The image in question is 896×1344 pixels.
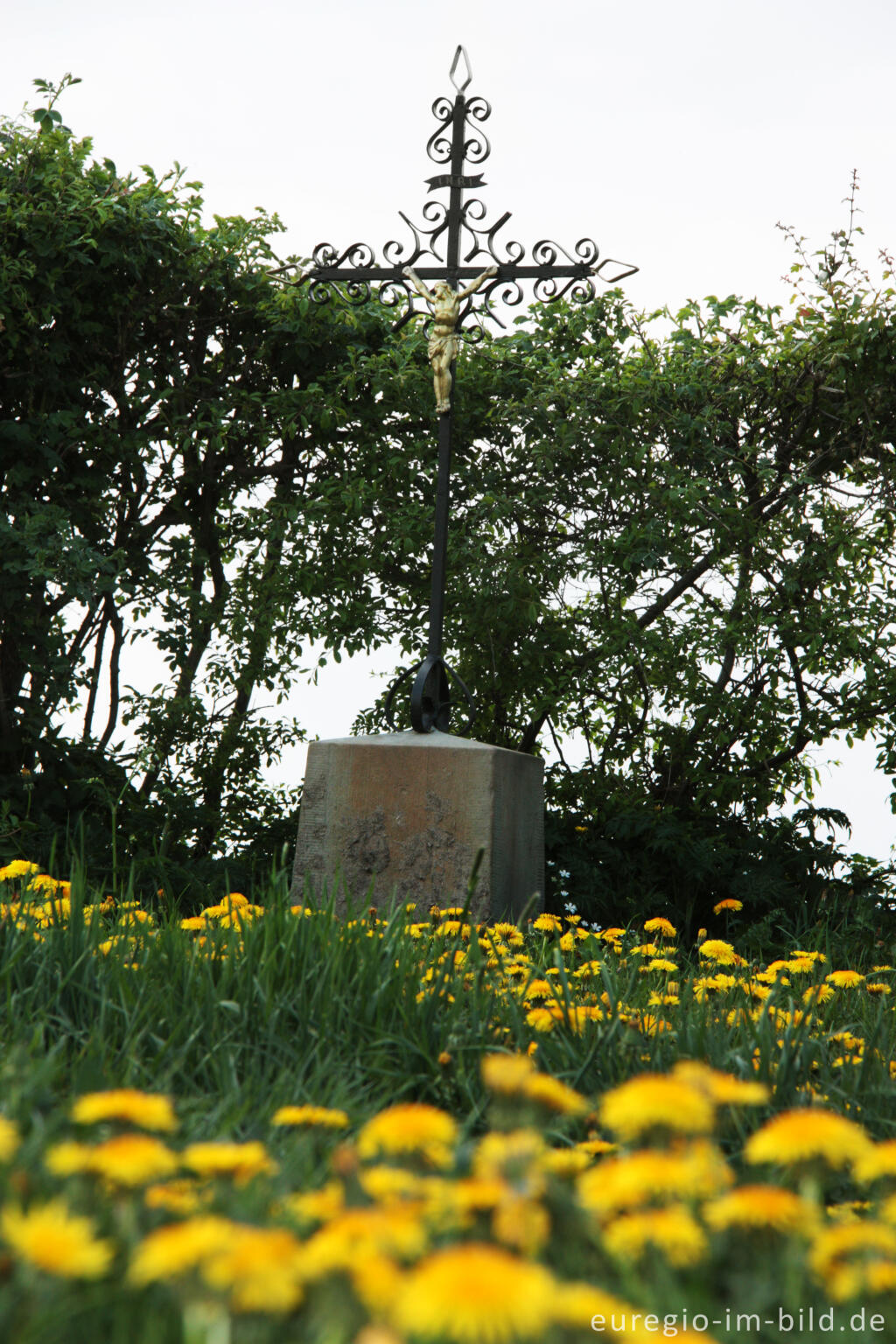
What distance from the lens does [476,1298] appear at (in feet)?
2.68

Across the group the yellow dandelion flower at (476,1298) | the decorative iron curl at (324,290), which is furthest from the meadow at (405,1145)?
the decorative iron curl at (324,290)

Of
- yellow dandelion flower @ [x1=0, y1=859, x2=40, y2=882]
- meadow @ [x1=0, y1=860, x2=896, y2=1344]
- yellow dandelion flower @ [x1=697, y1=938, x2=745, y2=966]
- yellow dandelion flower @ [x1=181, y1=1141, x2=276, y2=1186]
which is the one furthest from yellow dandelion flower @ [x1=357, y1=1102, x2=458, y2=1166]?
yellow dandelion flower @ [x1=0, y1=859, x2=40, y2=882]

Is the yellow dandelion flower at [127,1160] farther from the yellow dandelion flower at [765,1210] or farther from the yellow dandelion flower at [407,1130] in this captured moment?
the yellow dandelion flower at [765,1210]

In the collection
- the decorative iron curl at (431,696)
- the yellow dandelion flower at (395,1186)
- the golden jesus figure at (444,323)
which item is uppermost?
the golden jesus figure at (444,323)

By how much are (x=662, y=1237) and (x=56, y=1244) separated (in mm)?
538

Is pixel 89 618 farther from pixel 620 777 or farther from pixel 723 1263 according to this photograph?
pixel 723 1263

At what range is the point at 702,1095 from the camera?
3.94 feet

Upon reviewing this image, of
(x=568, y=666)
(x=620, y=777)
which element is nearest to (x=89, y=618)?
(x=568, y=666)

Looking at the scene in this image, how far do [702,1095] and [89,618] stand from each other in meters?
5.72

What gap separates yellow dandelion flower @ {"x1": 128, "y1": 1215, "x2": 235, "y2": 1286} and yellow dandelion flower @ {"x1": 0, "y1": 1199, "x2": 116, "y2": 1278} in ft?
0.13

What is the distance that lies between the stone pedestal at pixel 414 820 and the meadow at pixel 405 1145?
1.34 m

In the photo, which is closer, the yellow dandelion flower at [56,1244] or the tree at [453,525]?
the yellow dandelion flower at [56,1244]

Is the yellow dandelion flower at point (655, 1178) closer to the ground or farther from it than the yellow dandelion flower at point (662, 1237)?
farther from it

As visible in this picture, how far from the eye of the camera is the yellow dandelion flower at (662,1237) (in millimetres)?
1103
